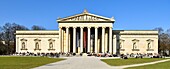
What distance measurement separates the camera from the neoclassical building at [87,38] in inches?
4473

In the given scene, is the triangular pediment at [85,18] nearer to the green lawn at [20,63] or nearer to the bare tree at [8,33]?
the bare tree at [8,33]

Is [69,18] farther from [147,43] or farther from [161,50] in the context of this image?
[161,50]

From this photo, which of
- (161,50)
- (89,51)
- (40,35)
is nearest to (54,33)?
(40,35)

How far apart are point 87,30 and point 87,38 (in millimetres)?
3231

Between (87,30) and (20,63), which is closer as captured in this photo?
(20,63)

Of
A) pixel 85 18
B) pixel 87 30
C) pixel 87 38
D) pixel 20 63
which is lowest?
pixel 20 63

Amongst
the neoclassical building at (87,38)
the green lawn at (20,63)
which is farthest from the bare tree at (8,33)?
the green lawn at (20,63)

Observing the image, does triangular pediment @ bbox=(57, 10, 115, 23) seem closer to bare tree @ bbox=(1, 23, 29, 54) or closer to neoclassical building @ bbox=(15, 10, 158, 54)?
neoclassical building @ bbox=(15, 10, 158, 54)

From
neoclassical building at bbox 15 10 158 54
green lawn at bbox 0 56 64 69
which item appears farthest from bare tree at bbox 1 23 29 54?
green lawn at bbox 0 56 64 69

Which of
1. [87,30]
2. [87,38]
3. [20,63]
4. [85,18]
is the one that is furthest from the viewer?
[87,30]

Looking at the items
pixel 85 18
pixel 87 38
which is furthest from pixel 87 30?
pixel 85 18

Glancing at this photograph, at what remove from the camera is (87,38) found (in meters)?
114

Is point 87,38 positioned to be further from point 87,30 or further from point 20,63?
point 20,63

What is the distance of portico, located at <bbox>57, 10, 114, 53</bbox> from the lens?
113188 millimetres
